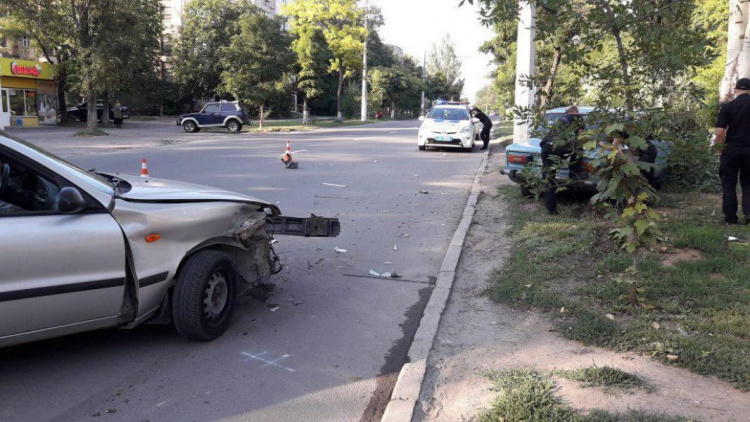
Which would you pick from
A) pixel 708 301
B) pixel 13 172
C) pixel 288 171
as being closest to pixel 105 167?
pixel 288 171

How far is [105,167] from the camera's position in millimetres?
15109

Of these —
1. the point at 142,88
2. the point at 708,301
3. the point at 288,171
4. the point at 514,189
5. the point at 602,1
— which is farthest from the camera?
the point at 142,88

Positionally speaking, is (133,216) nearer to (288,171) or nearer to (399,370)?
(399,370)

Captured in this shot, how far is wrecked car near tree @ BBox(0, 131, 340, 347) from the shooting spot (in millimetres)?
3639

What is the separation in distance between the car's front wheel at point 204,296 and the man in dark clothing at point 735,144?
578 centimetres

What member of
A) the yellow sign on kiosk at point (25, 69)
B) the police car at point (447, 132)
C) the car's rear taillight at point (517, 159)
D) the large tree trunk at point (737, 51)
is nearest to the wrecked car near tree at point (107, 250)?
the car's rear taillight at point (517, 159)

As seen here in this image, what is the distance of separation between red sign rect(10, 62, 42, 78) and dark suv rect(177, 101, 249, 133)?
9581 millimetres

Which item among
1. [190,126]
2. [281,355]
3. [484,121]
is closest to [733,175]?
[281,355]

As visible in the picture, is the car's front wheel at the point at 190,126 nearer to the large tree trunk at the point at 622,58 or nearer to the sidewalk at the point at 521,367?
the sidewalk at the point at 521,367

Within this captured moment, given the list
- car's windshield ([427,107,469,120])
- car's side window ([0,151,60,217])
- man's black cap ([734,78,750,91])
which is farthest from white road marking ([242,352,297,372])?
car's windshield ([427,107,469,120])

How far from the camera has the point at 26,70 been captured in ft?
115

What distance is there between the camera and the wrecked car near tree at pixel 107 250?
11.9ft

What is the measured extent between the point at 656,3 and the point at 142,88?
46.8 metres

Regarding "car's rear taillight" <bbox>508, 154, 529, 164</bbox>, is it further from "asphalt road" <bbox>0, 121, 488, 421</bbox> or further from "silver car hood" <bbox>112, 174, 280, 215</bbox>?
"silver car hood" <bbox>112, 174, 280, 215</bbox>
